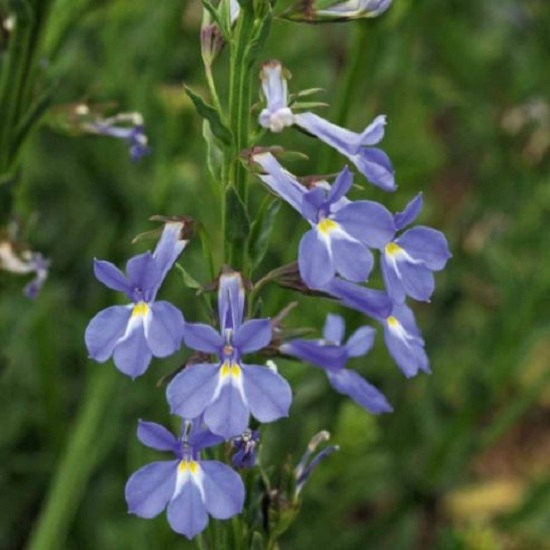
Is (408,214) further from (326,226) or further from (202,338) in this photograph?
(202,338)

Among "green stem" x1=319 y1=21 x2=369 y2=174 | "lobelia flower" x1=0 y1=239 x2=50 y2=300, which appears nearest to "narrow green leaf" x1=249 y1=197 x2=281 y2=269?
"lobelia flower" x1=0 y1=239 x2=50 y2=300

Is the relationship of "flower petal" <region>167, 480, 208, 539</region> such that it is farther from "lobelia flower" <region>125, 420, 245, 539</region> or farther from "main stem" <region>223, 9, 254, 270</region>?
"main stem" <region>223, 9, 254, 270</region>

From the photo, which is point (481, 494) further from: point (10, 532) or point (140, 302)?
point (140, 302)

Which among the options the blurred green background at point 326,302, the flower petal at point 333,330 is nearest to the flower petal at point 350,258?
the flower petal at point 333,330

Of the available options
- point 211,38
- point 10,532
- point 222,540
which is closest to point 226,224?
point 211,38

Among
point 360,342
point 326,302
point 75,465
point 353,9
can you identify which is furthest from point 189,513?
point 326,302

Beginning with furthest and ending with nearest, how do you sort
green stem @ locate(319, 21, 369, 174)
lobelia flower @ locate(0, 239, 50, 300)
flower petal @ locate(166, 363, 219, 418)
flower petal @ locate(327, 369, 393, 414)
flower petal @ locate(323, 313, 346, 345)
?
green stem @ locate(319, 21, 369, 174), lobelia flower @ locate(0, 239, 50, 300), flower petal @ locate(323, 313, 346, 345), flower petal @ locate(327, 369, 393, 414), flower petal @ locate(166, 363, 219, 418)

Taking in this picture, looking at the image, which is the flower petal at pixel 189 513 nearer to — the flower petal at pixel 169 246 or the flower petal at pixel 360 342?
the flower petal at pixel 169 246
